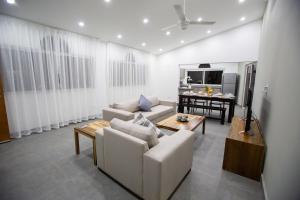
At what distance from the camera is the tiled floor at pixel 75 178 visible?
1.71m

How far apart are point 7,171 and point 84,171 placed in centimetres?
113

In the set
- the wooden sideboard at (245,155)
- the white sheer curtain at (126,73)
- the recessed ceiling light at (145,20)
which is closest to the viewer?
the wooden sideboard at (245,155)

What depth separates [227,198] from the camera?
1.68 m

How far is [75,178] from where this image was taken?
197 cm

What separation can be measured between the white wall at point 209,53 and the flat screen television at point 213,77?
1.69 m

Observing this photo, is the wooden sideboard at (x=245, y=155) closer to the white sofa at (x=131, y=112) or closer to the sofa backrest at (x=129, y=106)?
the white sofa at (x=131, y=112)

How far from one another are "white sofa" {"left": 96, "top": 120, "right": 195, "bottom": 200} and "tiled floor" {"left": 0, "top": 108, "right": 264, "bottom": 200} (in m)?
0.21

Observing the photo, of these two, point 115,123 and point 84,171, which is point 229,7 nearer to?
point 115,123

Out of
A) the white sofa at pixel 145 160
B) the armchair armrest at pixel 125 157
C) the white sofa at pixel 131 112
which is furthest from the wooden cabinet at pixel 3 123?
the armchair armrest at pixel 125 157

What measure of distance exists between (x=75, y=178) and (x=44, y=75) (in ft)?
9.34

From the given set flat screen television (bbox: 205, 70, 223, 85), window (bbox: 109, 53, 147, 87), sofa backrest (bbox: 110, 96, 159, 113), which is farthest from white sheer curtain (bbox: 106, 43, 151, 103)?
flat screen television (bbox: 205, 70, 223, 85)

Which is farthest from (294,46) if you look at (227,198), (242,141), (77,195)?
(77,195)

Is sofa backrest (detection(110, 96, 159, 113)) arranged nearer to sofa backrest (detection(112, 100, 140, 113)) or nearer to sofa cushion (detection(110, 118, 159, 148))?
sofa backrest (detection(112, 100, 140, 113))

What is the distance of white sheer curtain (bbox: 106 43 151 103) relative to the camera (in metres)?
5.40
